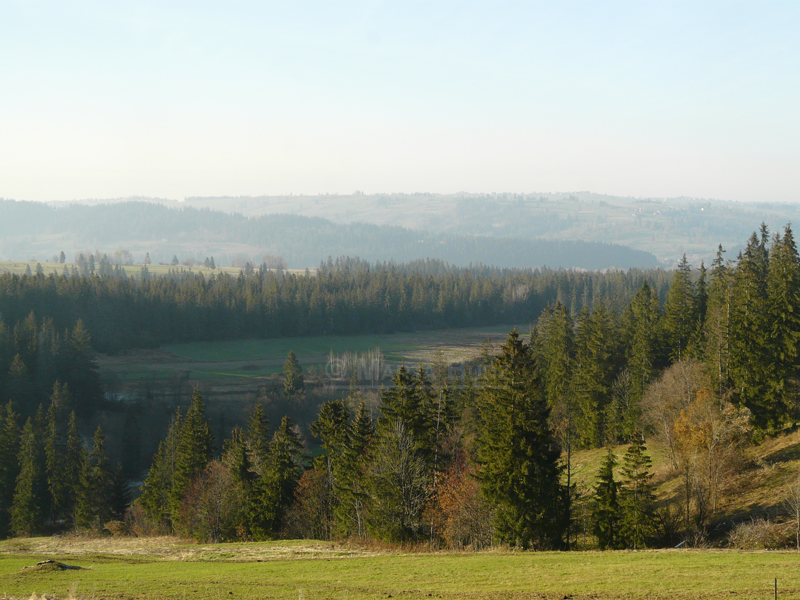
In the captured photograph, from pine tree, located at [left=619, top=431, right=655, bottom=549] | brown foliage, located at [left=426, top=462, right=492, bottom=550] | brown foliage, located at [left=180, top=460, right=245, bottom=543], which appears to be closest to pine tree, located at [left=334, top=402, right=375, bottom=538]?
brown foliage, located at [left=426, top=462, right=492, bottom=550]

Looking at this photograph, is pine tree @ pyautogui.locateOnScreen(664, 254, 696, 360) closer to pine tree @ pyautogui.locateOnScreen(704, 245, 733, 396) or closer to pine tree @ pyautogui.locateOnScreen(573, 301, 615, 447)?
pine tree @ pyautogui.locateOnScreen(573, 301, 615, 447)

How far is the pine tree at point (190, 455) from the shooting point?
184ft

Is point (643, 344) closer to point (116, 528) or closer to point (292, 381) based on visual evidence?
point (116, 528)

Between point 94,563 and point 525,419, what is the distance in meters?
22.1

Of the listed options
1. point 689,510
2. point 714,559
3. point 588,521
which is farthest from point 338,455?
point 714,559

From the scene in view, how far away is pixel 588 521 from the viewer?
39.9 metres

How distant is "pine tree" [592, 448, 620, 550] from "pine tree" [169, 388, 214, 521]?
34.8 m

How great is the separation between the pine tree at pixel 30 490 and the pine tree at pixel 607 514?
54.9 meters

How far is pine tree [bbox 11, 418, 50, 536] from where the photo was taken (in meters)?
63.4

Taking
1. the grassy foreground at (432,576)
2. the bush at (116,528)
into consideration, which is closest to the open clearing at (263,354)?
the bush at (116,528)

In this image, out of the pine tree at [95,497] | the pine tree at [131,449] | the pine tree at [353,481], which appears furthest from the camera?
the pine tree at [131,449]

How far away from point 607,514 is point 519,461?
8.39 metres

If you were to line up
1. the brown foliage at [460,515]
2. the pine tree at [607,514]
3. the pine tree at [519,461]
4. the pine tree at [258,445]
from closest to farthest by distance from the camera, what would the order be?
1. the pine tree at [519,461]
2. the pine tree at [607,514]
3. the brown foliage at [460,515]
4. the pine tree at [258,445]

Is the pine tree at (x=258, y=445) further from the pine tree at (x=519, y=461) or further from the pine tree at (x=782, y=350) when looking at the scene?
the pine tree at (x=782, y=350)
